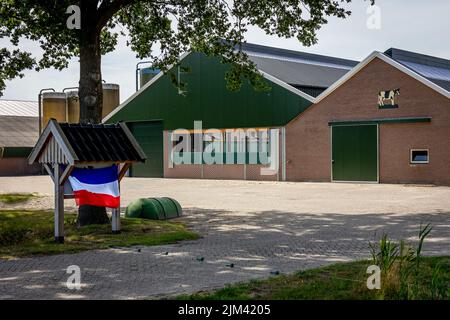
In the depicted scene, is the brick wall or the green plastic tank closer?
the green plastic tank

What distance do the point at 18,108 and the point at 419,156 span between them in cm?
4069

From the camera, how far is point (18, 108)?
59.0 meters

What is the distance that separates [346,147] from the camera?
33.6 meters

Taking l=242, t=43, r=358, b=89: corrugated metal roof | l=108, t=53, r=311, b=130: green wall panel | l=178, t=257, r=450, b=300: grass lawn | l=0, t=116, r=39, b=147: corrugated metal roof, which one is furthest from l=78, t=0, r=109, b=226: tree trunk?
l=0, t=116, r=39, b=147: corrugated metal roof

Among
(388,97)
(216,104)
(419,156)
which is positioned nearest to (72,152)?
(419,156)

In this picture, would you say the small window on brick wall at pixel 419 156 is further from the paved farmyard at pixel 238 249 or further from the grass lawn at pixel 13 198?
the grass lawn at pixel 13 198

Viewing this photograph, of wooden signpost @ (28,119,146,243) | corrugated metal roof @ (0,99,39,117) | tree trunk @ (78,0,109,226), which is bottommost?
wooden signpost @ (28,119,146,243)

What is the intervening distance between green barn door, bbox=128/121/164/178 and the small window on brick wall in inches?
698

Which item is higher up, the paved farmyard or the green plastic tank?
the green plastic tank

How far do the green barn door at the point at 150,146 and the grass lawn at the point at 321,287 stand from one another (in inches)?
1337

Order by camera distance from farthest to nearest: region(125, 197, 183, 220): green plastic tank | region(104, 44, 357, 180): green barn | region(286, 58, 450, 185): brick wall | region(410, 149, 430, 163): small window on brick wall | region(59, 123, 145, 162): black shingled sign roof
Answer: region(104, 44, 357, 180): green barn
region(410, 149, 430, 163): small window on brick wall
region(286, 58, 450, 185): brick wall
region(125, 197, 183, 220): green plastic tank
region(59, 123, 145, 162): black shingled sign roof

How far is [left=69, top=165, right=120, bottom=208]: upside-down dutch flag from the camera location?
1290 cm

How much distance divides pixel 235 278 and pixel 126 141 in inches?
238

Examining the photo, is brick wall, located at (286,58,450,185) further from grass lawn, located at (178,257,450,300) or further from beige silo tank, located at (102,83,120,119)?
grass lawn, located at (178,257,450,300)
